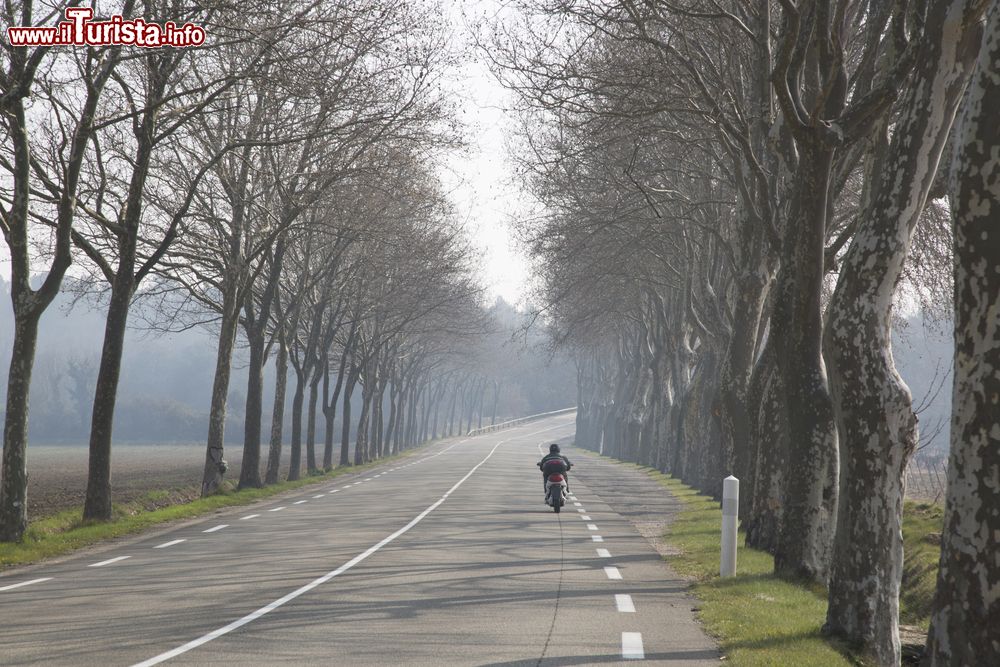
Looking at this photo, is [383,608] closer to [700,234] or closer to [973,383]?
[973,383]

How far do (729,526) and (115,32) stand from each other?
11.8m

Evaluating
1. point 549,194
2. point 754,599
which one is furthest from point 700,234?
point 754,599

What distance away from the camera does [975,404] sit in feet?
17.2

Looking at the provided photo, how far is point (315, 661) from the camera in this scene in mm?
8023

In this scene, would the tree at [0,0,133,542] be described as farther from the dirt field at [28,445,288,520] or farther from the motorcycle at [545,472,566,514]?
the motorcycle at [545,472,566,514]

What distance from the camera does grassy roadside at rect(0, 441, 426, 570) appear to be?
52.2 feet

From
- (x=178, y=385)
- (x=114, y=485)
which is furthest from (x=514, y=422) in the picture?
(x=114, y=485)

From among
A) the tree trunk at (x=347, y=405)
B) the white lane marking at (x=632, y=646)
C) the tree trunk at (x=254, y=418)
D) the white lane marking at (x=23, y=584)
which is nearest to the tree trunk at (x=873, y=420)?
the white lane marking at (x=632, y=646)

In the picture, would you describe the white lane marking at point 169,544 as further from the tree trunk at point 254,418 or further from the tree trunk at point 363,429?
the tree trunk at point 363,429

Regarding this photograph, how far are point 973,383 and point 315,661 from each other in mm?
4980

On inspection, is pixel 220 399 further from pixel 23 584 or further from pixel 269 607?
pixel 269 607

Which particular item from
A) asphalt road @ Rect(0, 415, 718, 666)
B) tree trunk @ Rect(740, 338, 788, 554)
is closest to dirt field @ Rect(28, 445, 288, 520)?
asphalt road @ Rect(0, 415, 718, 666)

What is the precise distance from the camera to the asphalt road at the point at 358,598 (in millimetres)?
8461

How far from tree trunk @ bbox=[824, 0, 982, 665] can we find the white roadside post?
3758mm
